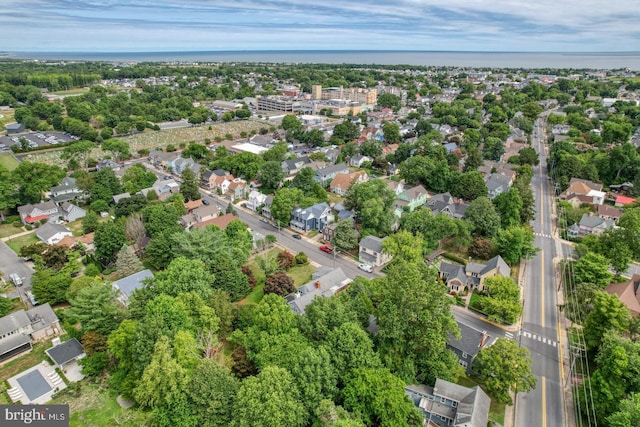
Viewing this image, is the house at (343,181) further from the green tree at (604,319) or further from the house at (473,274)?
the green tree at (604,319)

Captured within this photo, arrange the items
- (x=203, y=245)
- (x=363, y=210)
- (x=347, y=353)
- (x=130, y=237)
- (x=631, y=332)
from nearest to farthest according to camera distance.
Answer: (x=347, y=353) < (x=631, y=332) < (x=203, y=245) < (x=130, y=237) < (x=363, y=210)

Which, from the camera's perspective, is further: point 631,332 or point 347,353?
point 631,332

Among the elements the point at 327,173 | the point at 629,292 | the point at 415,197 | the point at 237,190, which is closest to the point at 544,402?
the point at 629,292

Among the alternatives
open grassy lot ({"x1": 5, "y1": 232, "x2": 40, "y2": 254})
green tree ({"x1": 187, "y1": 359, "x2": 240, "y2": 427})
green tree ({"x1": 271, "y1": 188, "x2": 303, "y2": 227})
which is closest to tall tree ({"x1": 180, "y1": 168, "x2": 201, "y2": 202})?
green tree ({"x1": 271, "y1": 188, "x2": 303, "y2": 227})

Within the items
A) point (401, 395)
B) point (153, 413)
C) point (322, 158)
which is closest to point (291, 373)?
point (401, 395)

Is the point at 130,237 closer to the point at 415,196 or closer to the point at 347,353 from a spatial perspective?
the point at 347,353

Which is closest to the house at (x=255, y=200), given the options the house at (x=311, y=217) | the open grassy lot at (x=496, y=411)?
the house at (x=311, y=217)
